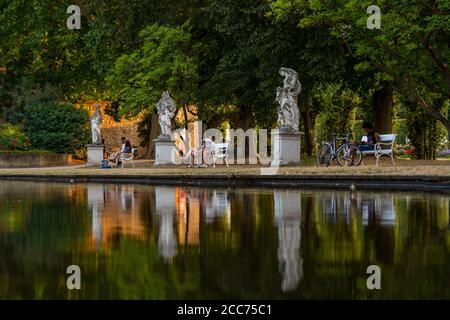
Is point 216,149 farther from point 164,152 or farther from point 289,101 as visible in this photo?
point 164,152

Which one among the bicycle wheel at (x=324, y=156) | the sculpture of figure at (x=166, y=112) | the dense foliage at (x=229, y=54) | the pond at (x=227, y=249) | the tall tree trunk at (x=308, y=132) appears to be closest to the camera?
the pond at (x=227, y=249)

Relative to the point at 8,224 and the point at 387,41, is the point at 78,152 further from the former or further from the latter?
the point at 8,224

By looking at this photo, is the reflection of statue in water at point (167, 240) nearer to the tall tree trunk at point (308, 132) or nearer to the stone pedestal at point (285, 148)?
the stone pedestal at point (285, 148)

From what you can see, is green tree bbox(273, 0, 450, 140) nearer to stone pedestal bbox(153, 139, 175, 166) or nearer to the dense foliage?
the dense foliage

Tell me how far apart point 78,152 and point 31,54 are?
8884 millimetres

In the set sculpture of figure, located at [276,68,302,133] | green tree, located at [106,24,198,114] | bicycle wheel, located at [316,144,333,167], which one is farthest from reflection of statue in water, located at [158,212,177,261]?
green tree, located at [106,24,198,114]

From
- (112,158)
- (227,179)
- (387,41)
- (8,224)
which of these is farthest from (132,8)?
(8,224)

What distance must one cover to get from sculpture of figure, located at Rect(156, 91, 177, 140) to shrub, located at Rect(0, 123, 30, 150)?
11101 millimetres

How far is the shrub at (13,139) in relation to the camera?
4681 centimetres

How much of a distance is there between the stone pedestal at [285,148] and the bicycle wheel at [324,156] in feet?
9.23

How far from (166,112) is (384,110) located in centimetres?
1057

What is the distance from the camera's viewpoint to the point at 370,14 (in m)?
29.0

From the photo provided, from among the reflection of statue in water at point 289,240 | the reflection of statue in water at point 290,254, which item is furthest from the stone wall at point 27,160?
the reflection of statue in water at point 290,254

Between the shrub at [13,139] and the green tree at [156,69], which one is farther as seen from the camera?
the shrub at [13,139]
